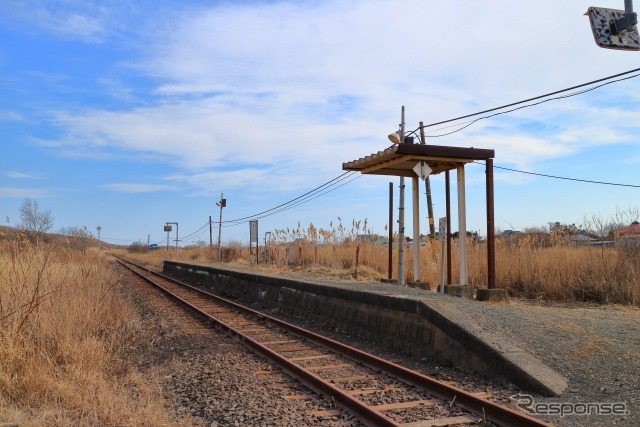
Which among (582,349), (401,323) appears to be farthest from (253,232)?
(582,349)

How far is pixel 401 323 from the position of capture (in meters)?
9.27

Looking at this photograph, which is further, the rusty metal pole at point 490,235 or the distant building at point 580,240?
the distant building at point 580,240

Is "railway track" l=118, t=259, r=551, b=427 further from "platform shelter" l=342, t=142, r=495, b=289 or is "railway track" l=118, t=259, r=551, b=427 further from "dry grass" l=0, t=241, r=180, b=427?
"platform shelter" l=342, t=142, r=495, b=289

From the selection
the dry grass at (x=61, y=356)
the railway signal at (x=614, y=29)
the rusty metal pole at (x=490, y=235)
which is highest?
the railway signal at (x=614, y=29)

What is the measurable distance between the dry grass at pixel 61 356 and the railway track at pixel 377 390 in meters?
1.92

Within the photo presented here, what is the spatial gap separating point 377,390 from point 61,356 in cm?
405

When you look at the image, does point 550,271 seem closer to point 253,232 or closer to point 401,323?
point 401,323

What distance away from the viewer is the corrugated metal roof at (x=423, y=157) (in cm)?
1248

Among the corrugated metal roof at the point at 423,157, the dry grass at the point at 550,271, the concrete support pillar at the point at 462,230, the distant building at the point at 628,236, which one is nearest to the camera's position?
the corrugated metal roof at the point at 423,157

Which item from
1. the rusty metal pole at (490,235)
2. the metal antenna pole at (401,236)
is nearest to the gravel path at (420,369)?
the rusty metal pole at (490,235)

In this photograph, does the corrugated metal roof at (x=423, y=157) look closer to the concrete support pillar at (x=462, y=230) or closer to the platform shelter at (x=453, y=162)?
the platform shelter at (x=453, y=162)

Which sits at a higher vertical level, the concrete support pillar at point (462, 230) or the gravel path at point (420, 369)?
the concrete support pillar at point (462, 230)

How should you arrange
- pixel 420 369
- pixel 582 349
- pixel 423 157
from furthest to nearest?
pixel 423 157
pixel 420 369
pixel 582 349

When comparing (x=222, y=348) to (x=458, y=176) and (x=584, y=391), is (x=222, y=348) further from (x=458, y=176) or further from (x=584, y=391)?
(x=458, y=176)
